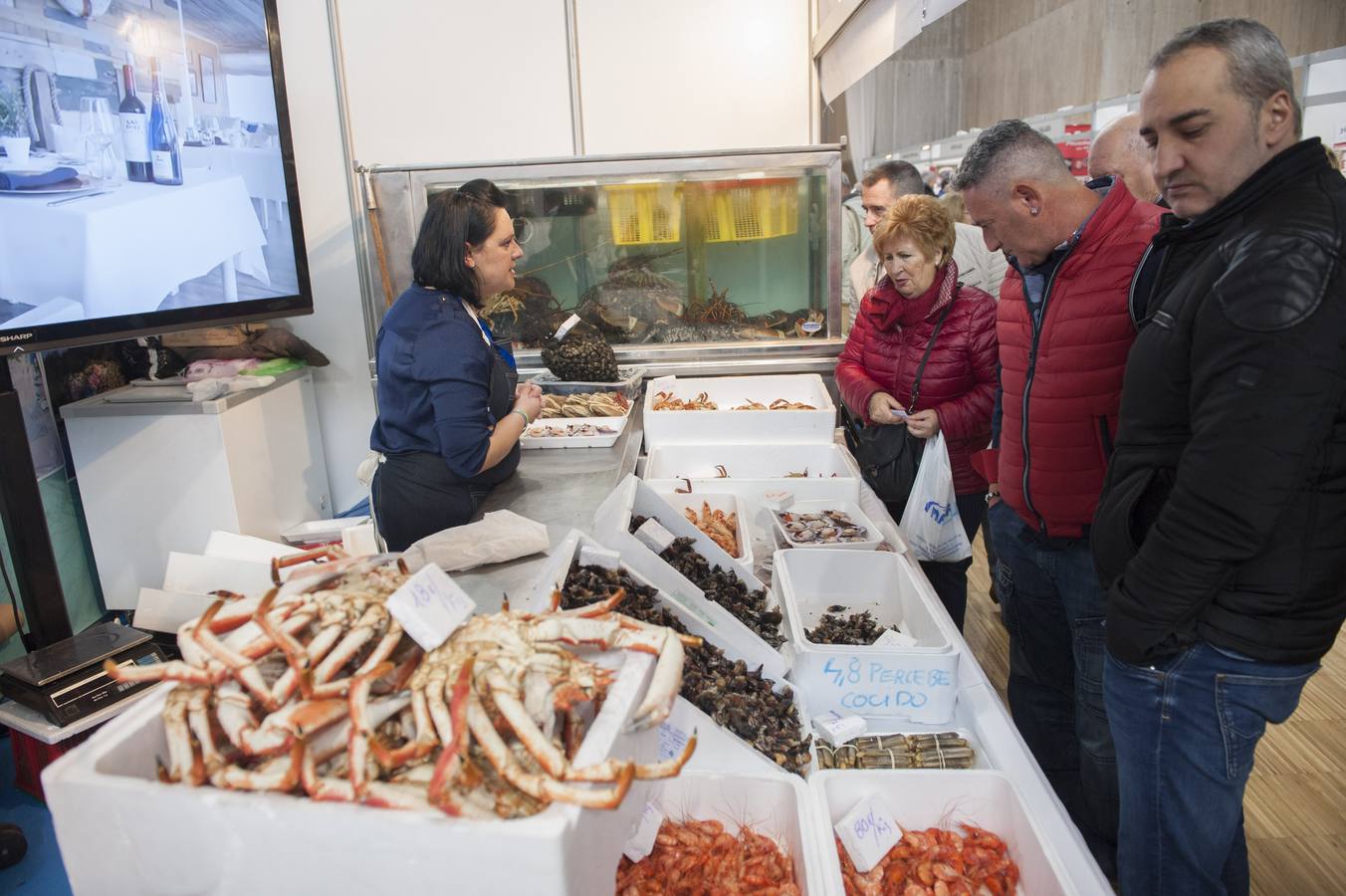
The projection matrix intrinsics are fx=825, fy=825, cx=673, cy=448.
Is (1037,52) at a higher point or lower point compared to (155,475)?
higher

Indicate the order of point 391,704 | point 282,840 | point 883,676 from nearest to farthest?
point 282,840
point 391,704
point 883,676

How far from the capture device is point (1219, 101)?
1332mm

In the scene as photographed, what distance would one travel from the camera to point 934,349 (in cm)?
281

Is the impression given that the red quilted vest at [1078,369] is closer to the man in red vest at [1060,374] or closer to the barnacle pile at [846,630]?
the man in red vest at [1060,374]

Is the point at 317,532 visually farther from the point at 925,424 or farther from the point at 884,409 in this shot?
the point at 925,424

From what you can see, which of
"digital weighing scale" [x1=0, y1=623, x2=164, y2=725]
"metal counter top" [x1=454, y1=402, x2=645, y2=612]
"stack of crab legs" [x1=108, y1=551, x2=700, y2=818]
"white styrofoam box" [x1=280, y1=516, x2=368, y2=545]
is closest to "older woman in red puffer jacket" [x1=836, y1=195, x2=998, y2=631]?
"metal counter top" [x1=454, y1=402, x2=645, y2=612]

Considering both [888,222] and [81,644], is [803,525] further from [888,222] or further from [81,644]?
[81,644]

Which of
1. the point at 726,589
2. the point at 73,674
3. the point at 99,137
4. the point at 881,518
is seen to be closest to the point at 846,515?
the point at 881,518

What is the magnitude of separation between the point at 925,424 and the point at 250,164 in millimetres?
3095

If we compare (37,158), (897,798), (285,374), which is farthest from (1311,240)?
(285,374)

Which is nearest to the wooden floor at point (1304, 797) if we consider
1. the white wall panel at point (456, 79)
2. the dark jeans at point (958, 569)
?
the dark jeans at point (958, 569)

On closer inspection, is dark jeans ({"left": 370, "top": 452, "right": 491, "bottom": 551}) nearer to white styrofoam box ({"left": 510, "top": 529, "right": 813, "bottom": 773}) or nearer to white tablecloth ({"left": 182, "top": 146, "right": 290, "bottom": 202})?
white styrofoam box ({"left": 510, "top": 529, "right": 813, "bottom": 773})

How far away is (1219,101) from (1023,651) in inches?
62.1

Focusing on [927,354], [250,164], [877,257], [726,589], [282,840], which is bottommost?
[726,589]
